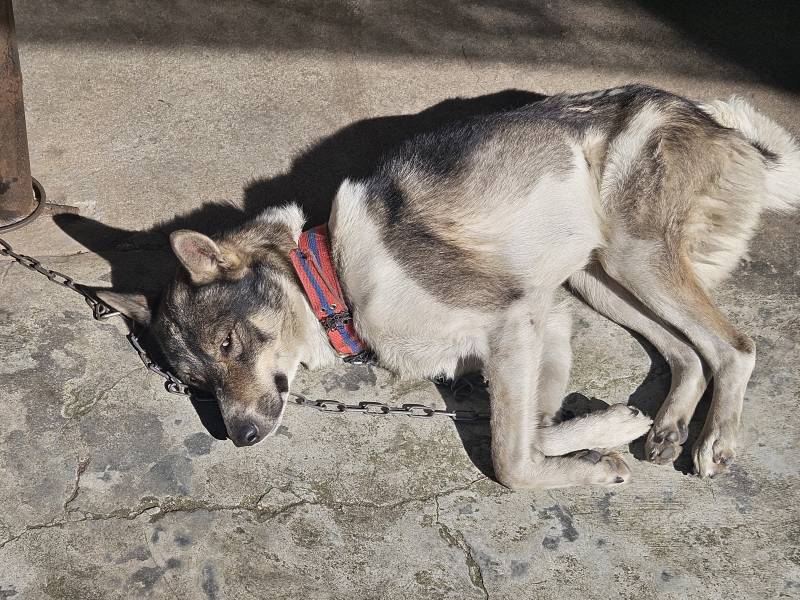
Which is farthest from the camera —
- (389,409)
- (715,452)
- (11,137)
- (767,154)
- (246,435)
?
(11,137)

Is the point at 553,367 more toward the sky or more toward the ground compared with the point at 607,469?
more toward the sky

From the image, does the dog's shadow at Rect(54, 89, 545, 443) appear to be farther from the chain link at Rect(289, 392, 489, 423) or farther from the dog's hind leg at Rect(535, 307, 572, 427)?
the dog's hind leg at Rect(535, 307, 572, 427)

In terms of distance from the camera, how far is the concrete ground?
325 centimetres

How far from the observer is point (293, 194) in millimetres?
4805

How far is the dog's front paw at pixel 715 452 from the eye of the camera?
3.45 m

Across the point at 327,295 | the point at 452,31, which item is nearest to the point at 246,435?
the point at 327,295

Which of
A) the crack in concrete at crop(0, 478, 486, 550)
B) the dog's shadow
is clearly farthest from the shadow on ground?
the crack in concrete at crop(0, 478, 486, 550)

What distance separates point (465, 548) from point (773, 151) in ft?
8.22

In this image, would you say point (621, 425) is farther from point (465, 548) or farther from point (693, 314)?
point (465, 548)

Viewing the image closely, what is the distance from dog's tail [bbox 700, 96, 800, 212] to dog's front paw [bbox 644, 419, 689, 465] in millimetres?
1238

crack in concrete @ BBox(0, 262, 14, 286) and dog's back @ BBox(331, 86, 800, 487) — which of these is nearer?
dog's back @ BBox(331, 86, 800, 487)

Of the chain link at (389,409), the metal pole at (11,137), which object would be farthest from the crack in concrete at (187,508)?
the metal pole at (11,137)

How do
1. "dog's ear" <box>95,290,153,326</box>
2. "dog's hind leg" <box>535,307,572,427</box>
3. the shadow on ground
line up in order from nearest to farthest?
"dog's hind leg" <box>535,307,572,427</box>
"dog's ear" <box>95,290,153,326</box>
the shadow on ground

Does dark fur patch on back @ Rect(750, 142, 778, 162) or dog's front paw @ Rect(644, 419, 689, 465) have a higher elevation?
dark fur patch on back @ Rect(750, 142, 778, 162)
